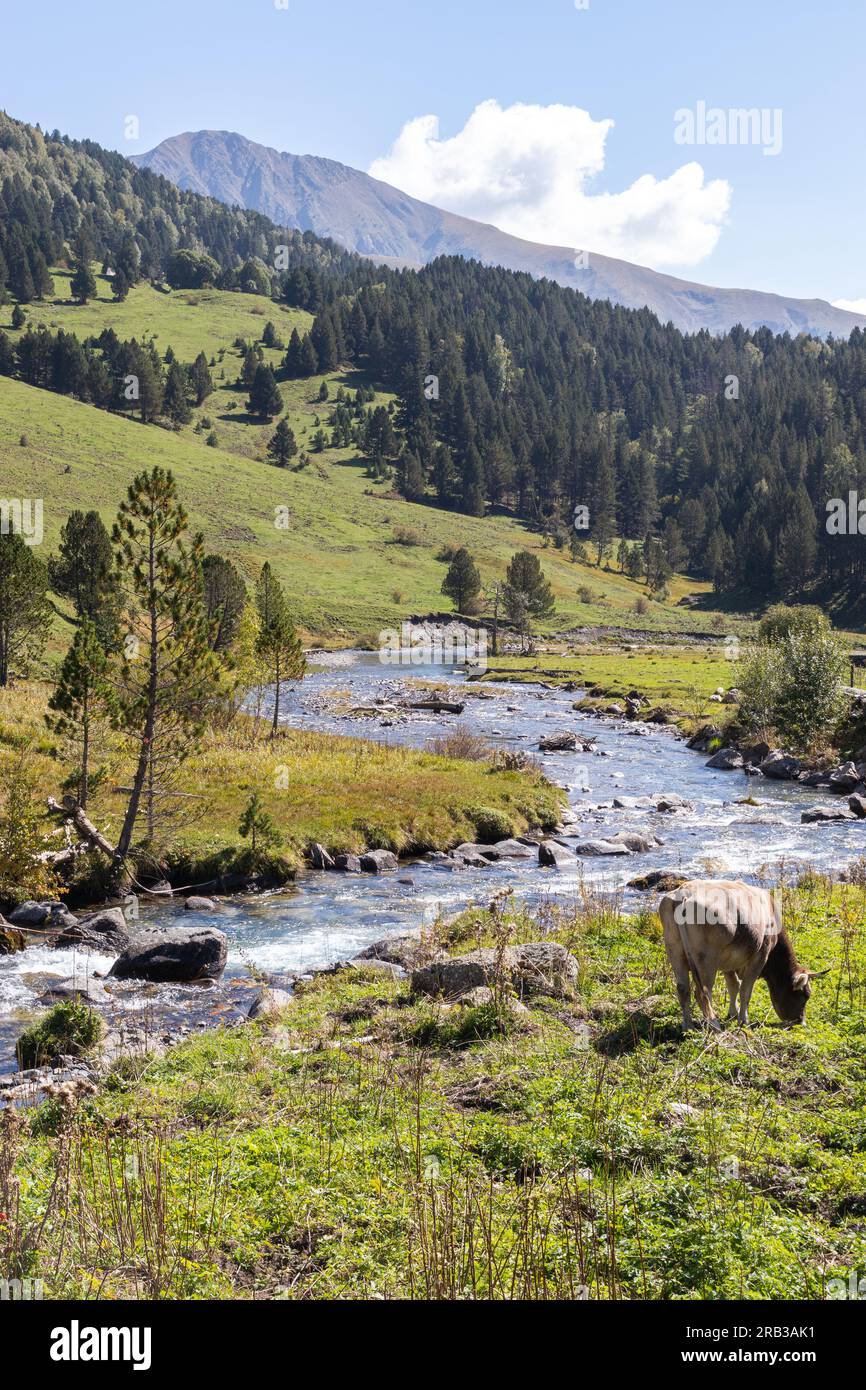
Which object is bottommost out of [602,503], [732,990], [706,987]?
[732,990]

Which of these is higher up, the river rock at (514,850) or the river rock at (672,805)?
the river rock at (672,805)

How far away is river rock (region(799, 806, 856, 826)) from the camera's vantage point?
3631cm

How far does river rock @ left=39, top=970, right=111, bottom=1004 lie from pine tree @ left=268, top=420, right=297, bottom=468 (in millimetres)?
165307

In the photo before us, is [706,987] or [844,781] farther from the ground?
[706,987]

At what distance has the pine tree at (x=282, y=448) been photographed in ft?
577

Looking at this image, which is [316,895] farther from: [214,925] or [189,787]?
[189,787]

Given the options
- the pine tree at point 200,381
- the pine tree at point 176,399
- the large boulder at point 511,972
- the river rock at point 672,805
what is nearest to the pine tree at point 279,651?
the river rock at point 672,805

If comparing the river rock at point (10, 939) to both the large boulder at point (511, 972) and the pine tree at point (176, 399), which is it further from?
the pine tree at point (176, 399)

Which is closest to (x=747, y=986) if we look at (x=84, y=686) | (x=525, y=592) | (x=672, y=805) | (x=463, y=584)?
(x=84, y=686)

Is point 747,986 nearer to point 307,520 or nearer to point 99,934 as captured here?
point 99,934

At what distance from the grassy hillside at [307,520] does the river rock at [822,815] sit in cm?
8420

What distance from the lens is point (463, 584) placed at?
128m

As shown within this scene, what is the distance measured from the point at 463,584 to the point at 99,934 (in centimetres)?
10867
